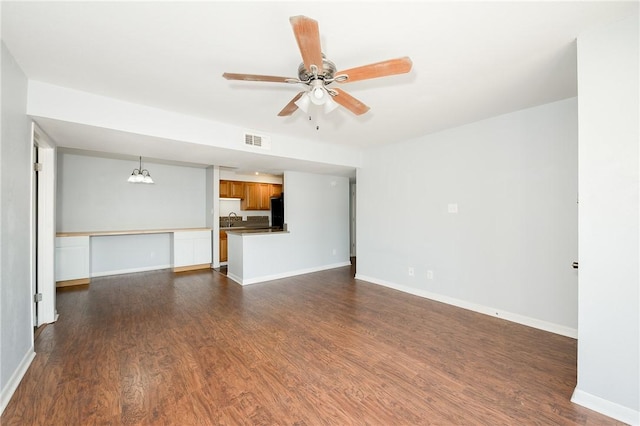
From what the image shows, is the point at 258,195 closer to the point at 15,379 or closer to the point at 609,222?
the point at 15,379

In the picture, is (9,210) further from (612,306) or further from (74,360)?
(612,306)

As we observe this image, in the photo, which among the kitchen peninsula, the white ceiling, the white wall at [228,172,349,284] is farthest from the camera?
the white wall at [228,172,349,284]

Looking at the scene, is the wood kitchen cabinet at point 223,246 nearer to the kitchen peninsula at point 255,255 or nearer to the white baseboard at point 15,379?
the kitchen peninsula at point 255,255

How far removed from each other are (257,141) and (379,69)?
7.90ft

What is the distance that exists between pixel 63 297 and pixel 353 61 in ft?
17.2

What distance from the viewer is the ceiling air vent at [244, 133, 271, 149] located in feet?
12.0

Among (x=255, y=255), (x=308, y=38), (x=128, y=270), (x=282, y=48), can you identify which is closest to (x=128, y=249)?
(x=128, y=270)

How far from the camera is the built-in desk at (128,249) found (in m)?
4.67

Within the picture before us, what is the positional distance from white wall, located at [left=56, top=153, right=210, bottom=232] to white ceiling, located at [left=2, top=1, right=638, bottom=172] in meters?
2.82

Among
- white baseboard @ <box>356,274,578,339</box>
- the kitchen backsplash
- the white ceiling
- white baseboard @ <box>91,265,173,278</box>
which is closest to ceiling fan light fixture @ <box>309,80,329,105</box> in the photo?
the white ceiling

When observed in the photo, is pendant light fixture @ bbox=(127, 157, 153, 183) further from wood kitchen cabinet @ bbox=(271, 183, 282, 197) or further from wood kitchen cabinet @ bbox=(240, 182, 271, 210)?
wood kitchen cabinet @ bbox=(271, 183, 282, 197)

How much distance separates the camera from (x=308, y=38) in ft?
4.58

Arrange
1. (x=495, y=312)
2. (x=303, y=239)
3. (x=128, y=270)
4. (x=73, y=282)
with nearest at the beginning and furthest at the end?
(x=495, y=312), (x=73, y=282), (x=303, y=239), (x=128, y=270)

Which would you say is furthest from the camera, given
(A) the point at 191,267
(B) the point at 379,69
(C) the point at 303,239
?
(A) the point at 191,267
